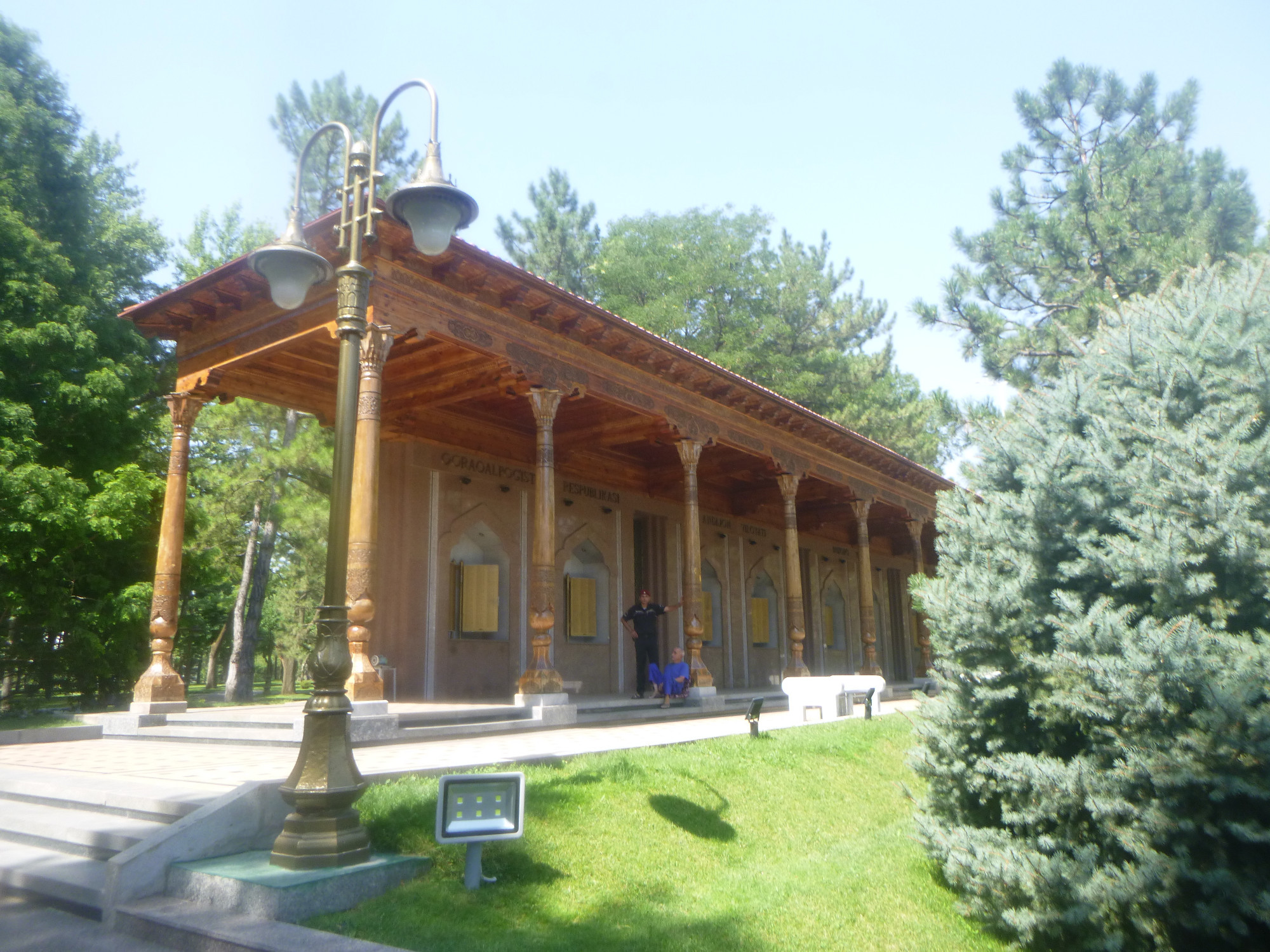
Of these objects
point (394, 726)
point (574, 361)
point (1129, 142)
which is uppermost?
point (1129, 142)

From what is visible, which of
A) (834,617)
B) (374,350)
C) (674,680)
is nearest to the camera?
(374,350)

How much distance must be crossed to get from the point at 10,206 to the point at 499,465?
12.2 metres

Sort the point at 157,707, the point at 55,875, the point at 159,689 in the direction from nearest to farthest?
the point at 55,875 → the point at 157,707 → the point at 159,689

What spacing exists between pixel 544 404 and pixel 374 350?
8.41 ft

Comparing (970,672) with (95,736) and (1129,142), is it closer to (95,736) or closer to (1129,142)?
(95,736)

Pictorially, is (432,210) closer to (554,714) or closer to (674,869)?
(674,869)

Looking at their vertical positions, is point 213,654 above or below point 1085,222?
below

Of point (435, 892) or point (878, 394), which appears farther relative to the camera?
point (878, 394)

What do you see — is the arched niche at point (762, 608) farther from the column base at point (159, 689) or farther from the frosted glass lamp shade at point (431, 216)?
the frosted glass lamp shade at point (431, 216)

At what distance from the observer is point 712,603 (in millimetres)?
19406

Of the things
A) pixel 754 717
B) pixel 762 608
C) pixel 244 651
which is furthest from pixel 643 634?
pixel 244 651

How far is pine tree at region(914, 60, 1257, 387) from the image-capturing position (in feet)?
56.5

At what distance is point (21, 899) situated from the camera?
5.07 m

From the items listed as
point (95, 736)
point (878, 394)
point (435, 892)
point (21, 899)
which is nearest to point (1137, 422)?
point (435, 892)
